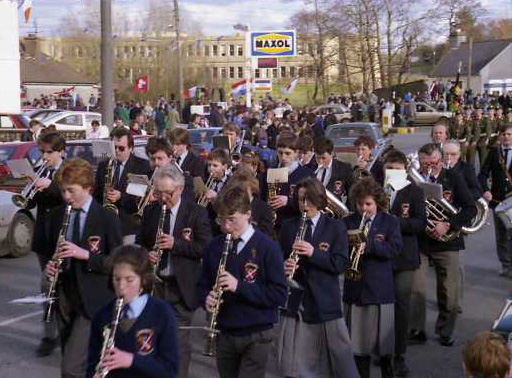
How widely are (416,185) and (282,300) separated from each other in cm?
270

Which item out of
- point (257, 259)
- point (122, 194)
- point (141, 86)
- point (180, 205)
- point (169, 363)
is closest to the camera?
point (169, 363)

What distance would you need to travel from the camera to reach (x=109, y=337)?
4461 mm

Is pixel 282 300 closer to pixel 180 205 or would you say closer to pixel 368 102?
pixel 180 205

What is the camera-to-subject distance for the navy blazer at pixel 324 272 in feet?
20.0

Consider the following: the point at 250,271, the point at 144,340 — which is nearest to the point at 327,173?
the point at 250,271

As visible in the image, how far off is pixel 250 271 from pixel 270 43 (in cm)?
3807

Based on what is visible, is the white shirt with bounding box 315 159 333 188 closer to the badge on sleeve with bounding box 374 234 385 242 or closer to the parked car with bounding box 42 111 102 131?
the badge on sleeve with bounding box 374 234 385 242

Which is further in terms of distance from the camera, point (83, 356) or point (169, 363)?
Answer: point (83, 356)

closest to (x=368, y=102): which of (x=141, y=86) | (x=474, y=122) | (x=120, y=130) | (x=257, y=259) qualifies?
(x=141, y=86)

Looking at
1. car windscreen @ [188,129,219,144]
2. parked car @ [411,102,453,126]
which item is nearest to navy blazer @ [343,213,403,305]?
car windscreen @ [188,129,219,144]

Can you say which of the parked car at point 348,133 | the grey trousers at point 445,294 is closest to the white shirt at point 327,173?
the grey trousers at point 445,294

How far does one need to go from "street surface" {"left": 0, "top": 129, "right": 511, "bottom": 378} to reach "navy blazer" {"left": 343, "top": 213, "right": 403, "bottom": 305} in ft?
3.98

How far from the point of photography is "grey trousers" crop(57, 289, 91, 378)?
19.3 feet

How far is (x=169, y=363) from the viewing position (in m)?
4.58
